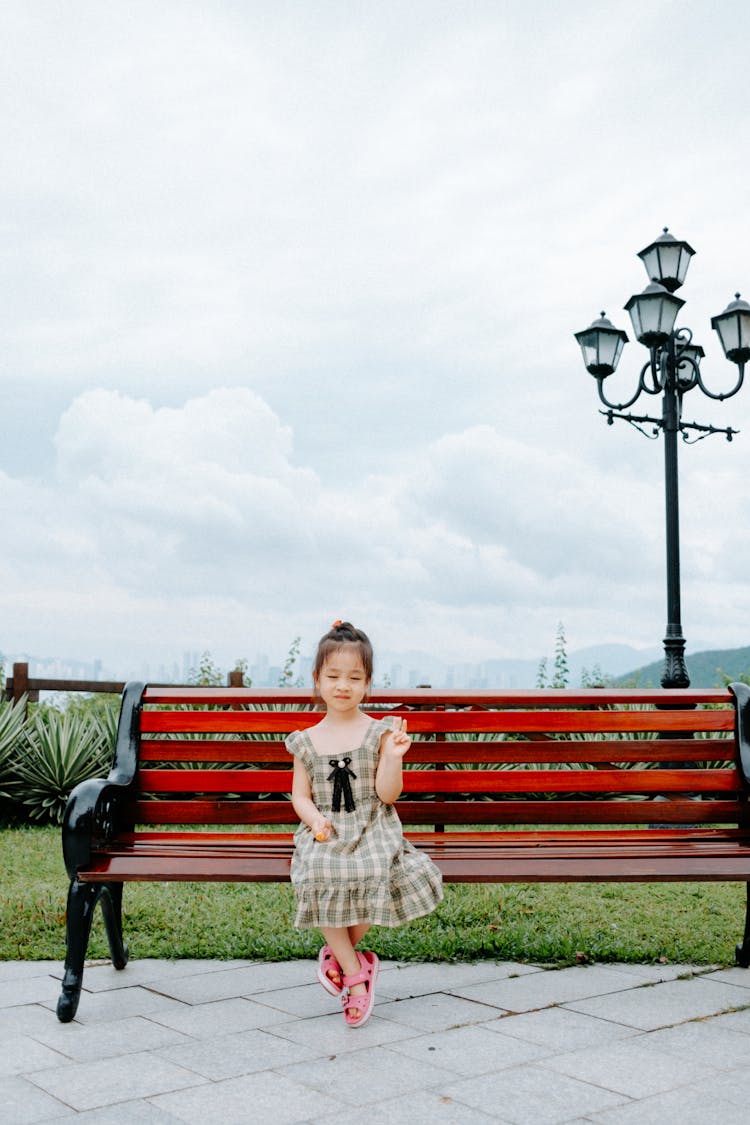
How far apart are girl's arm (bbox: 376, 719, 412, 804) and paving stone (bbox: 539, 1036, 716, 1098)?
91cm

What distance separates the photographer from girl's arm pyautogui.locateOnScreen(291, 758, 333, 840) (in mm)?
3602

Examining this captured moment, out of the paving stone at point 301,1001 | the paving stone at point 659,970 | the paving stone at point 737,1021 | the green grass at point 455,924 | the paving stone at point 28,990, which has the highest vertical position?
the green grass at point 455,924

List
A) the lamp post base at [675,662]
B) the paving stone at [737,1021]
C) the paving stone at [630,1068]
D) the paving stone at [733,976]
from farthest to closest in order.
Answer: the lamp post base at [675,662] < the paving stone at [733,976] < the paving stone at [737,1021] < the paving stone at [630,1068]

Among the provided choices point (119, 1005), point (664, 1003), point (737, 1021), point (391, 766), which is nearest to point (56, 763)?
point (119, 1005)

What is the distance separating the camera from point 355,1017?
11.6ft

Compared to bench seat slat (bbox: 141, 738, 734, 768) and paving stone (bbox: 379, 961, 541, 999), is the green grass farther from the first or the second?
bench seat slat (bbox: 141, 738, 734, 768)

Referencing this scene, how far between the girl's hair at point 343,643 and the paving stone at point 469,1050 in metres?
1.12

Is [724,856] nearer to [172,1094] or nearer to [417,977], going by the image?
[417,977]

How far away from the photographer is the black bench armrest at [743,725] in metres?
4.25

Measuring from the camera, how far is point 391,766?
11.9 feet

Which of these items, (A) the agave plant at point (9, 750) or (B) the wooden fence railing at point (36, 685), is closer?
(A) the agave plant at point (9, 750)

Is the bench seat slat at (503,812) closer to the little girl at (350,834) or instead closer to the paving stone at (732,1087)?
the little girl at (350,834)

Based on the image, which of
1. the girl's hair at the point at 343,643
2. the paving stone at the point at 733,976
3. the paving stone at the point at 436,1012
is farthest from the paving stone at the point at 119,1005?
the paving stone at the point at 733,976

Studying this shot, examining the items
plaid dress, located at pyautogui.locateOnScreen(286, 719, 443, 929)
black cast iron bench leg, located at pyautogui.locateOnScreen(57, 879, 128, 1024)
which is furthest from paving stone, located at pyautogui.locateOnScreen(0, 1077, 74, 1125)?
plaid dress, located at pyautogui.locateOnScreen(286, 719, 443, 929)
